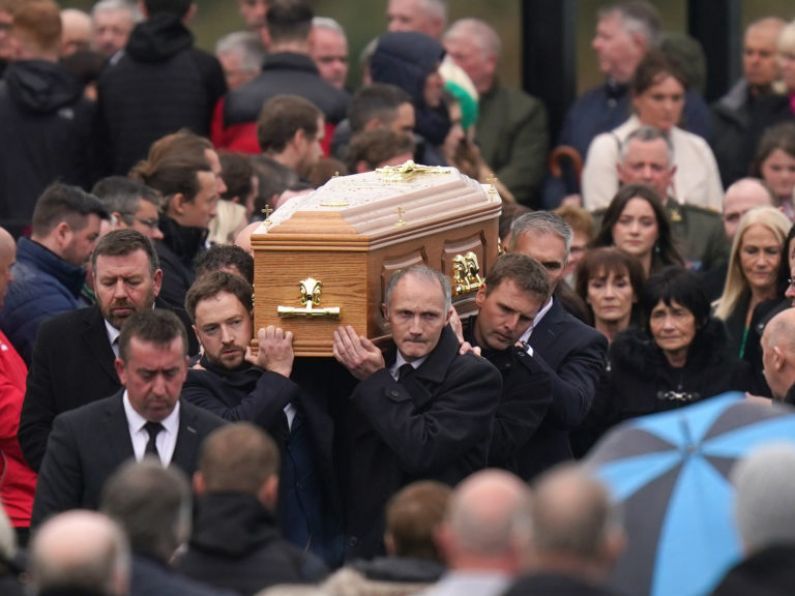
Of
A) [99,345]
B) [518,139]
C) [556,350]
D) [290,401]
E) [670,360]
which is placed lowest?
[670,360]

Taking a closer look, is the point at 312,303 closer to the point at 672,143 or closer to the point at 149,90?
the point at 149,90

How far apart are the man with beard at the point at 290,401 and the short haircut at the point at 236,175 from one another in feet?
9.23

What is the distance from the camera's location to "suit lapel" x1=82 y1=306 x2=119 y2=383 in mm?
9328

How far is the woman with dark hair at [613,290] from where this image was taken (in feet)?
Answer: 37.6

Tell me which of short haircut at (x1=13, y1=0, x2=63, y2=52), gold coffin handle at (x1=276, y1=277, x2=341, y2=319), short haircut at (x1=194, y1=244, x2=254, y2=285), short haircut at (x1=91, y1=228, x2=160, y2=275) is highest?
short haircut at (x1=13, y1=0, x2=63, y2=52)

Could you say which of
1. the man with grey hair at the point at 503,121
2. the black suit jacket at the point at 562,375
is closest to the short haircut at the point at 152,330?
the black suit jacket at the point at 562,375

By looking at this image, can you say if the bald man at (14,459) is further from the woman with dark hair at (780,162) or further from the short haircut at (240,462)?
the woman with dark hair at (780,162)

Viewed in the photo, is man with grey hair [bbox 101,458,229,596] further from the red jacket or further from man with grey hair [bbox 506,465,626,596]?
the red jacket

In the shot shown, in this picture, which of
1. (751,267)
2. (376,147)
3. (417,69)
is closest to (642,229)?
(751,267)

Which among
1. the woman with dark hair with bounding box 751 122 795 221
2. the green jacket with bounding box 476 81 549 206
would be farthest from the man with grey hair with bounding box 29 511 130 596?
the green jacket with bounding box 476 81 549 206

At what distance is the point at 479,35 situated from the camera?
15.4m

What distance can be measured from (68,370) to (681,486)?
3.10m

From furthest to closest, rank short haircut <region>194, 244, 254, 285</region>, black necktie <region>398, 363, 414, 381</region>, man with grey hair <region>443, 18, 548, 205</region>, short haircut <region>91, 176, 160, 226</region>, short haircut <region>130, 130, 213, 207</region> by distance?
man with grey hair <region>443, 18, 548, 205</region> < short haircut <region>130, 130, 213, 207</region> < short haircut <region>91, 176, 160, 226</region> < short haircut <region>194, 244, 254, 285</region> < black necktie <region>398, 363, 414, 381</region>

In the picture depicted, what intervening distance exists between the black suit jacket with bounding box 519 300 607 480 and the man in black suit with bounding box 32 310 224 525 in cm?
153
